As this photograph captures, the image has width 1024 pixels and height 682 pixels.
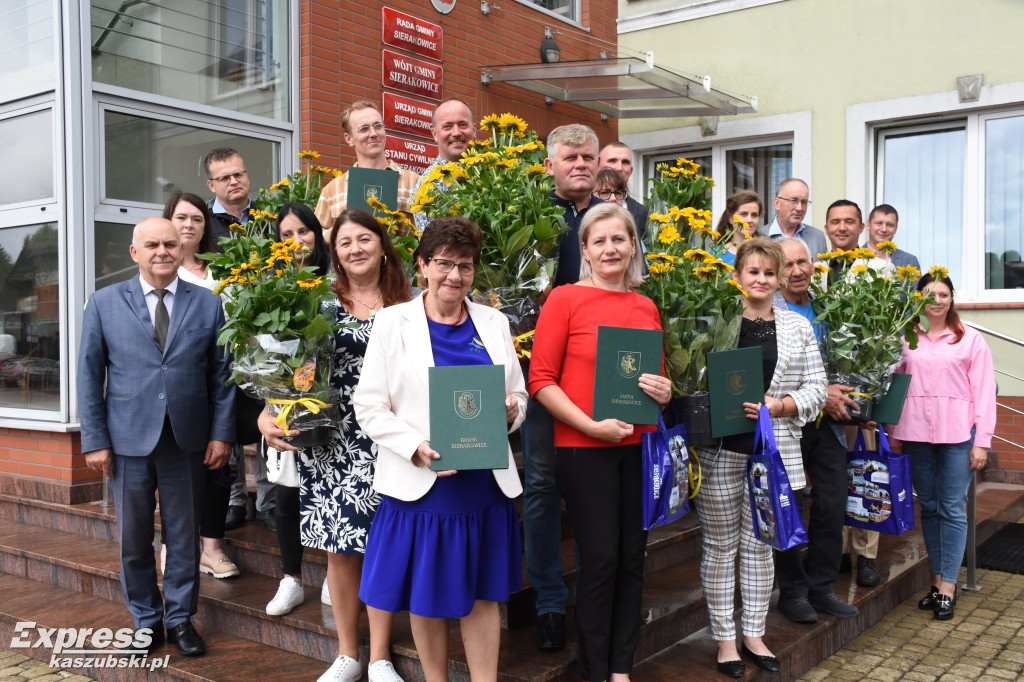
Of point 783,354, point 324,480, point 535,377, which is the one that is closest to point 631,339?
point 535,377

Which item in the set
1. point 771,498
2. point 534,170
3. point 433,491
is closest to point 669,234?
point 534,170

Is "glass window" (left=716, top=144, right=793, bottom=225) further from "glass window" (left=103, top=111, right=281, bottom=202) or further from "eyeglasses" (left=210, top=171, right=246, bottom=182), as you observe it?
"eyeglasses" (left=210, top=171, right=246, bottom=182)

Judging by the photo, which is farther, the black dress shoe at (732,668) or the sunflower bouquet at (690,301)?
the black dress shoe at (732,668)

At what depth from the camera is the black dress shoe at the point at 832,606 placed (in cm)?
457

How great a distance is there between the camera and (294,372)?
333cm

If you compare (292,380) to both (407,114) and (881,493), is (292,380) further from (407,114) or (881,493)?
(407,114)

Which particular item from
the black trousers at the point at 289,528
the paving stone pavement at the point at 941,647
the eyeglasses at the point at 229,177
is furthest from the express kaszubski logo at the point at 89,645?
the paving stone pavement at the point at 941,647

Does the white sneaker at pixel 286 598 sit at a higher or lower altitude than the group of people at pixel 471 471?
lower

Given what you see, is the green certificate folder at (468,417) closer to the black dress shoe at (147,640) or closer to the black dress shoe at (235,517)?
the black dress shoe at (147,640)

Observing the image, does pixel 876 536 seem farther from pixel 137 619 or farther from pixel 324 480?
pixel 137 619

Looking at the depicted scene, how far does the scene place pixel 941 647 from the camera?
185 inches

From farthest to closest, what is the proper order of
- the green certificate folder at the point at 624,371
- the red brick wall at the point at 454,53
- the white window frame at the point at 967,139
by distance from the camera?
1. the white window frame at the point at 967,139
2. the red brick wall at the point at 454,53
3. the green certificate folder at the point at 624,371

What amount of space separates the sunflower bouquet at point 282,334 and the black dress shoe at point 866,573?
11.3ft

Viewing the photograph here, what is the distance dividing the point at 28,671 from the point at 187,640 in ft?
3.35
